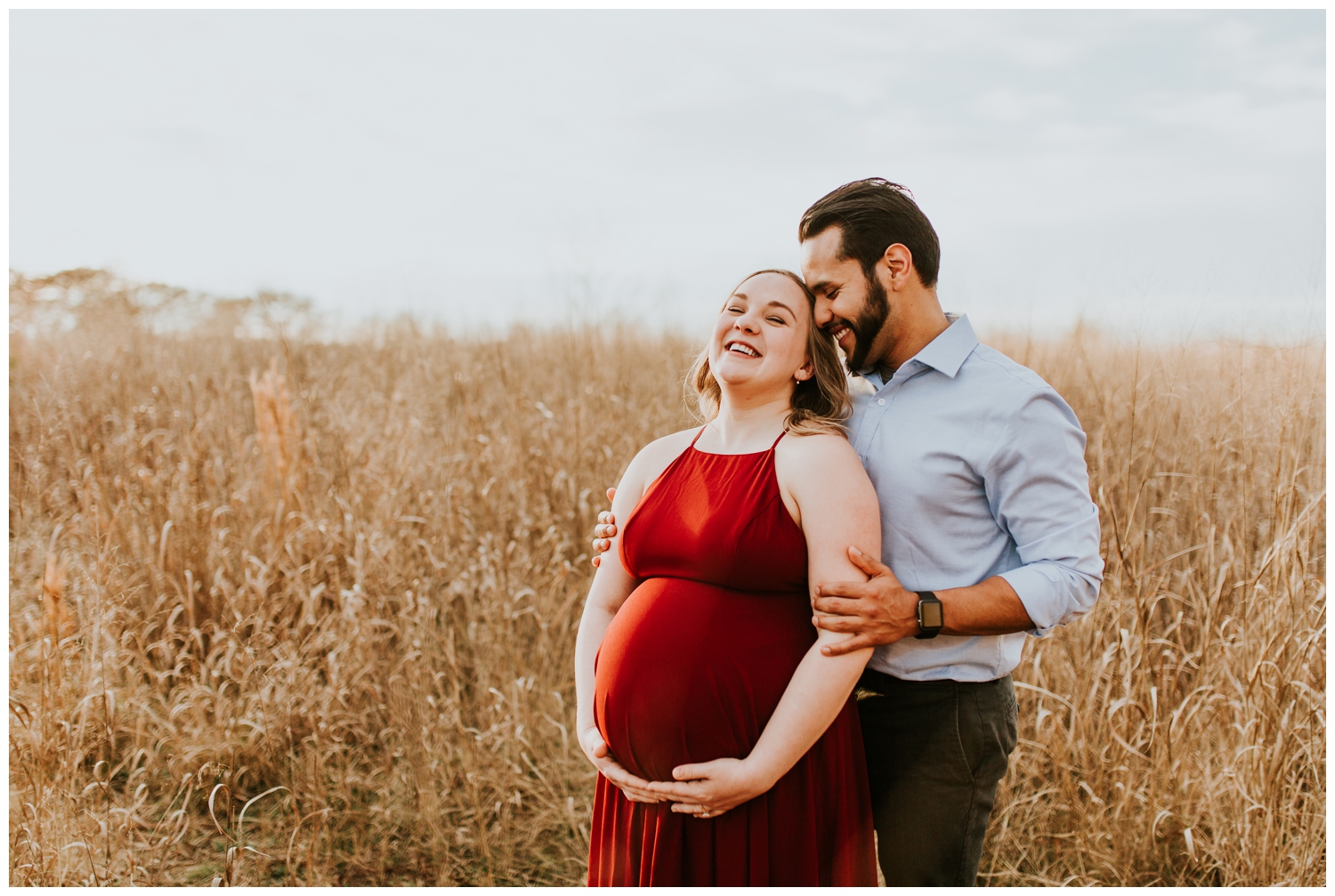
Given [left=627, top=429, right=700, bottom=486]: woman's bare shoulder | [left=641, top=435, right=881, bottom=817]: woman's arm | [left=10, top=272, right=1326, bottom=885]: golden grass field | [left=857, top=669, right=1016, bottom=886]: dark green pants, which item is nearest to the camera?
[left=641, top=435, right=881, bottom=817]: woman's arm

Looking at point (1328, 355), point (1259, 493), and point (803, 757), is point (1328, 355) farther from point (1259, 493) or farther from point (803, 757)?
point (803, 757)

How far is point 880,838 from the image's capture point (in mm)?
1772

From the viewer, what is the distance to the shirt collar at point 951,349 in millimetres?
1689

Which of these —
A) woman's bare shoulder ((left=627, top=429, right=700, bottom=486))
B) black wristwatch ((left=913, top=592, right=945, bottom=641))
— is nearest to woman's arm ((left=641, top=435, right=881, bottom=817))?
black wristwatch ((left=913, top=592, right=945, bottom=641))

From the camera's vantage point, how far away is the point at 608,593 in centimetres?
184

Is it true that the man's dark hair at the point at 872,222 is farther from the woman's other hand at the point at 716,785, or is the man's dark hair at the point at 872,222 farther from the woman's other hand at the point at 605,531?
the woman's other hand at the point at 716,785

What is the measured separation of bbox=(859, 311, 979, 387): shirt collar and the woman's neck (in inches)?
12.3

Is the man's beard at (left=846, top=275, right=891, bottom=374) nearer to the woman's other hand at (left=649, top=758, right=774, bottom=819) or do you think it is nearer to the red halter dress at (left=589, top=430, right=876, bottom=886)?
the red halter dress at (left=589, top=430, right=876, bottom=886)

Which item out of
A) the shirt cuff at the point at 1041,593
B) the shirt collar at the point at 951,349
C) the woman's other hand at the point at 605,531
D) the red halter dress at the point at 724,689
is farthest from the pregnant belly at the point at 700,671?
the shirt collar at the point at 951,349

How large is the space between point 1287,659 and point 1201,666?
10.1 inches

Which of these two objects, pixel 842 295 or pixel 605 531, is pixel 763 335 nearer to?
pixel 842 295

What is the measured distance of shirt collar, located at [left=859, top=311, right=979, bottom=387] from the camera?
5.54ft

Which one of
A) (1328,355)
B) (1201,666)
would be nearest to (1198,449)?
(1328,355)

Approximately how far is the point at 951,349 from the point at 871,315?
187 millimetres
